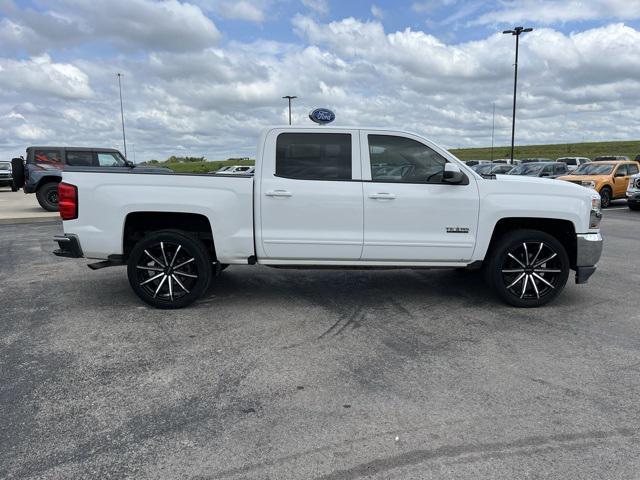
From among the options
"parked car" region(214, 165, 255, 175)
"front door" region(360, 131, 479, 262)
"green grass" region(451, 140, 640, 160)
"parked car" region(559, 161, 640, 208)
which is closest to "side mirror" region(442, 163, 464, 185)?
"front door" region(360, 131, 479, 262)

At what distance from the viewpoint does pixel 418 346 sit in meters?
4.39

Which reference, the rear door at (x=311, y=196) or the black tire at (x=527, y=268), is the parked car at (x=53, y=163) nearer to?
the rear door at (x=311, y=196)

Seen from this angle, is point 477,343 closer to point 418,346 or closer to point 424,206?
point 418,346

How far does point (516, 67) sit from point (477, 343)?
30.9 m

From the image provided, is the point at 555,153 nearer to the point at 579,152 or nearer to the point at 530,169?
the point at 579,152

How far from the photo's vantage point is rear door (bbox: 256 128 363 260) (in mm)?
5234

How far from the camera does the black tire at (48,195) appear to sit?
15961 mm

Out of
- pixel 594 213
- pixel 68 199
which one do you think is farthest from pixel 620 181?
pixel 68 199

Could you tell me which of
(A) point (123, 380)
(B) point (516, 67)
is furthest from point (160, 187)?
(B) point (516, 67)

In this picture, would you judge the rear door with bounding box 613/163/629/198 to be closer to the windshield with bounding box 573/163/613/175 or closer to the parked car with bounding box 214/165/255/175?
the windshield with bounding box 573/163/613/175

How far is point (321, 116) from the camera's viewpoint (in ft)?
19.4

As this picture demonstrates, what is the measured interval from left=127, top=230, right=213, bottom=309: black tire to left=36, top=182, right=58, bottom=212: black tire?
488 inches

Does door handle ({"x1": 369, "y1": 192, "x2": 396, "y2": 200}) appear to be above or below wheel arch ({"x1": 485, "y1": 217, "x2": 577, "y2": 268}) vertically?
above

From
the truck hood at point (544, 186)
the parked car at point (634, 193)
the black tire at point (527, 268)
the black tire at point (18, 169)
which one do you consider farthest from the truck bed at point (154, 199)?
the parked car at point (634, 193)
